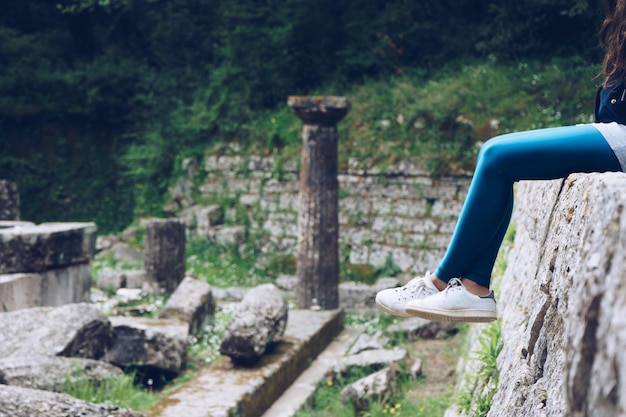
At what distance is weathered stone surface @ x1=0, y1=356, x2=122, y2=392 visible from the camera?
5.27 meters

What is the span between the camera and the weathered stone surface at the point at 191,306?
310 inches

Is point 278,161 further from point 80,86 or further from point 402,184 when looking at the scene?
point 80,86

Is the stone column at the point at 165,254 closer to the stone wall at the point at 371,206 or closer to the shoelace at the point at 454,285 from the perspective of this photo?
the stone wall at the point at 371,206

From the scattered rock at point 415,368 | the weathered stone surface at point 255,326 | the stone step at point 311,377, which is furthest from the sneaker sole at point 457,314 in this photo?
the scattered rock at point 415,368

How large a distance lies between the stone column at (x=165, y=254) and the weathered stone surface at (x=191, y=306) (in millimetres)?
1752

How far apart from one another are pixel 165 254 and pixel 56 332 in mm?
4162

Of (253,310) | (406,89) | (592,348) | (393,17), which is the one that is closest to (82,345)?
(253,310)

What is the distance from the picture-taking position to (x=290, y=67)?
1400 cm

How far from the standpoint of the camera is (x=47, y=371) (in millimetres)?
5434

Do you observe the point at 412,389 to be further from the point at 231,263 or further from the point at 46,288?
the point at 231,263

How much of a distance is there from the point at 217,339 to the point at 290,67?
24.0 feet

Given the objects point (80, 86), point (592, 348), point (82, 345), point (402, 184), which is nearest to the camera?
point (592, 348)

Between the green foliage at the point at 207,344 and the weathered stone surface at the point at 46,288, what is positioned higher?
the weathered stone surface at the point at 46,288

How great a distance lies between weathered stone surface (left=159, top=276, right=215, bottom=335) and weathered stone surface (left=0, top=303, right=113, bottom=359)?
1.32 meters
